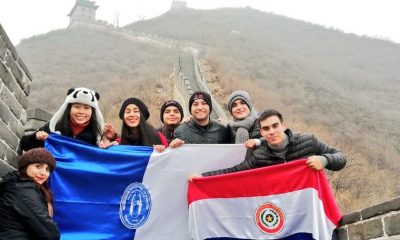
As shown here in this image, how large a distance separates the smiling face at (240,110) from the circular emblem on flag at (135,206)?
151 cm

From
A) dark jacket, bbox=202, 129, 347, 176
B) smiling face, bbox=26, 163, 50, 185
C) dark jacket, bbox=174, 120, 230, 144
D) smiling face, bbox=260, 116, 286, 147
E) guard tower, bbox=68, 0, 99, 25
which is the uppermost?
guard tower, bbox=68, 0, 99, 25

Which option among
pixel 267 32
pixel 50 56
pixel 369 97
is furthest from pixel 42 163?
pixel 267 32

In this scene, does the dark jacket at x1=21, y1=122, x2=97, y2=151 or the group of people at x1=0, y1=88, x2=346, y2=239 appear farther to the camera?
the dark jacket at x1=21, y1=122, x2=97, y2=151

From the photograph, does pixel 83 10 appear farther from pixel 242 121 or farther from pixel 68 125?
pixel 242 121

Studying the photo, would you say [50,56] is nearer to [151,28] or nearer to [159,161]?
[151,28]

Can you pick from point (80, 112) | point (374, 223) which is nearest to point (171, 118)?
point (80, 112)

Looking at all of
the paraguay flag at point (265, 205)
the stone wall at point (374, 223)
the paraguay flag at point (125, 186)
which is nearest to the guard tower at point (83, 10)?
the paraguay flag at point (125, 186)

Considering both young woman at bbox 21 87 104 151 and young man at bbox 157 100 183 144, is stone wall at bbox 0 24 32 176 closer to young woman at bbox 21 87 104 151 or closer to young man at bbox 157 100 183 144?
young woman at bbox 21 87 104 151

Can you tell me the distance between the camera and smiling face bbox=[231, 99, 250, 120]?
5344 mm

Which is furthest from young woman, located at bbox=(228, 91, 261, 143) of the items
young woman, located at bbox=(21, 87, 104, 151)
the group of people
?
young woman, located at bbox=(21, 87, 104, 151)

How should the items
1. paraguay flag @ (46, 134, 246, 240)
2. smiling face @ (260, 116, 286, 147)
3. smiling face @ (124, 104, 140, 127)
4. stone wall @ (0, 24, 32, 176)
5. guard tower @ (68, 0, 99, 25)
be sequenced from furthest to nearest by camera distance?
1. guard tower @ (68, 0, 99, 25)
2. smiling face @ (124, 104, 140, 127)
3. paraguay flag @ (46, 134, 246, 240)
4. smiling face @ (260, 116, 286, 147)
5. stone wall @ (0, 24, 32, 176)

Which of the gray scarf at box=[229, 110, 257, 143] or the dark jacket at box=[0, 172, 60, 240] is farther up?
the gray scarf at box=[229, 110, 257, 143]

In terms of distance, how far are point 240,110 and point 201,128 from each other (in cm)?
56

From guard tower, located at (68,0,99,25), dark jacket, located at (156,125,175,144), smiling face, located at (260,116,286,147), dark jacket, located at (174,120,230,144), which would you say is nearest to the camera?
smiling face, located at (260,116,286,147)
